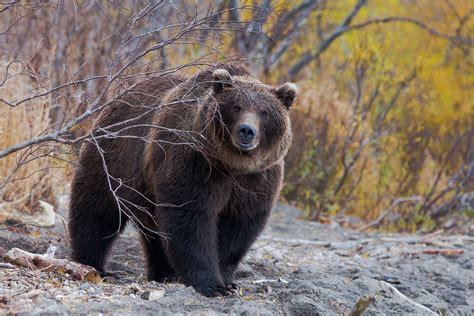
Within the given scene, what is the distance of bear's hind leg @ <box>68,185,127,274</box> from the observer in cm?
642

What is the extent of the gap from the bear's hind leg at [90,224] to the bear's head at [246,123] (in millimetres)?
1233

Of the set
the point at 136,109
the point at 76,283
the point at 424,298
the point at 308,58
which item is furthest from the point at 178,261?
the point at 308,58

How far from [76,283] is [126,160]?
130 cm

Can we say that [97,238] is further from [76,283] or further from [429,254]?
[429,254]

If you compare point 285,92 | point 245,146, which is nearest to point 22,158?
point 285,92

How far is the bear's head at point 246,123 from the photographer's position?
216 inches

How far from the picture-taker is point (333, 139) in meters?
12.0

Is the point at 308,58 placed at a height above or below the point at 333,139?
above

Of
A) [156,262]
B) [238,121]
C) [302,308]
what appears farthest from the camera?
[156,262]

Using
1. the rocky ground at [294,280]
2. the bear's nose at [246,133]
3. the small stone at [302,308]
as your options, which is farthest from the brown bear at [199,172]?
the small stone at [302,308]

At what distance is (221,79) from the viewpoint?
5.74 metres

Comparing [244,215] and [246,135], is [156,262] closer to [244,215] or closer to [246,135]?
[244,215]

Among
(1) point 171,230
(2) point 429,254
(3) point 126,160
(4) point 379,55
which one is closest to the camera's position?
(1) point 171,230

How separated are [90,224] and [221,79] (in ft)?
5.36
